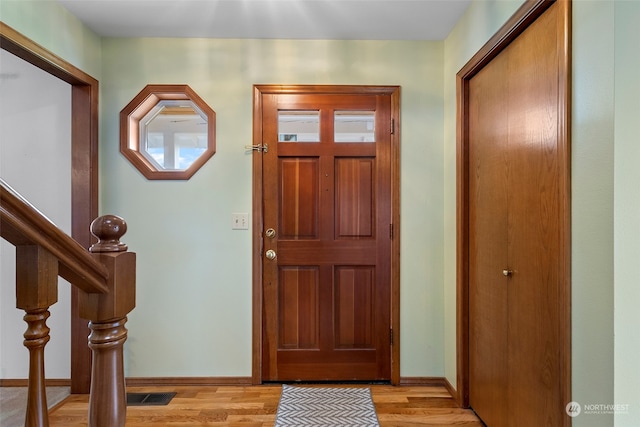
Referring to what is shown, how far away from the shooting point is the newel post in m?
0.77

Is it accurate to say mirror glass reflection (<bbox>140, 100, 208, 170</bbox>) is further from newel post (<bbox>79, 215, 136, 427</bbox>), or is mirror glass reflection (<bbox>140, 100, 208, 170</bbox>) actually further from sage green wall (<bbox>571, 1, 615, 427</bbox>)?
sage green wall (<bbox>571, 1, 615, 427</bbox>)

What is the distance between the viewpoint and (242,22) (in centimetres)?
212

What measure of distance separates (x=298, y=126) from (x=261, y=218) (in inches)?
26.7

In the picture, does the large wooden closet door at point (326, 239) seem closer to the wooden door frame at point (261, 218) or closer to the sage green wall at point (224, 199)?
the wooden door frame at point (261, 218)

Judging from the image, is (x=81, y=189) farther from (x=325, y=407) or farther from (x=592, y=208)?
(x=592, y=208)

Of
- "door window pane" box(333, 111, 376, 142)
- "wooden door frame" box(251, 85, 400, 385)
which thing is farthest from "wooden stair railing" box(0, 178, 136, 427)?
"door window pane" box(333, 111, 376, 142)

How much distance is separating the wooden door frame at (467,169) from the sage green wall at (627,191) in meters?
0.18

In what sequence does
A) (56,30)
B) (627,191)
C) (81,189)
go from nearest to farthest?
(627,191), (56,30), (81,189)

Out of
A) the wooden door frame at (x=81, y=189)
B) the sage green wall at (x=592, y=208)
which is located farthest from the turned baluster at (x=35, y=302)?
the wooden door frame at (x=81, y=189)

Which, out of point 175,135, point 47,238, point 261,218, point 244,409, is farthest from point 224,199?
point 47,238

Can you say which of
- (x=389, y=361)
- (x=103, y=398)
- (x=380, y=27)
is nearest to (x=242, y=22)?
(x=380, y=27)

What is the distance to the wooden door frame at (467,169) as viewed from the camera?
119 cm
